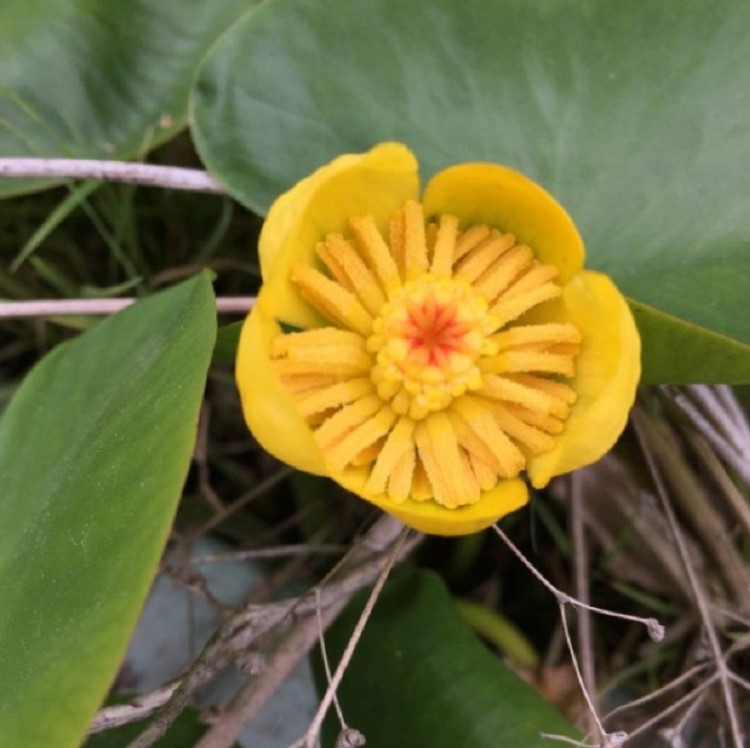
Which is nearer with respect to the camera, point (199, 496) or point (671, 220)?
point (671, 220)

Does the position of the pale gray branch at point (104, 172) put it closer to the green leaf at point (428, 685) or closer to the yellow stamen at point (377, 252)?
the yellow stamen at point (377, 252)

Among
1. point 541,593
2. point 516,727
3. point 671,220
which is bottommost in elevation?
point 541,593

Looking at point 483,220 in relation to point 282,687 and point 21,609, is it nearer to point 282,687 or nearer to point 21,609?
point 21,609

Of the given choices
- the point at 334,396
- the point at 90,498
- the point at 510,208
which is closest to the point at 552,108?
the point at 510,208

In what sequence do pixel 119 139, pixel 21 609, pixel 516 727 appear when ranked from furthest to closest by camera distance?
pixel 119 139
pixel 516 727
pixel 21 609

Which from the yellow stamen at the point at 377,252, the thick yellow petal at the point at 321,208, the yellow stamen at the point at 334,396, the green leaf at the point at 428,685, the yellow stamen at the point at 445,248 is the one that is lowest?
the green leaf at the point at 428,685

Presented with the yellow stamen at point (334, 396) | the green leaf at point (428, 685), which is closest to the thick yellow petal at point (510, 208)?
the yellow stamen at point (334, 396)

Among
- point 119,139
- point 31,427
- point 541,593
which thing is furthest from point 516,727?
point 119,139
